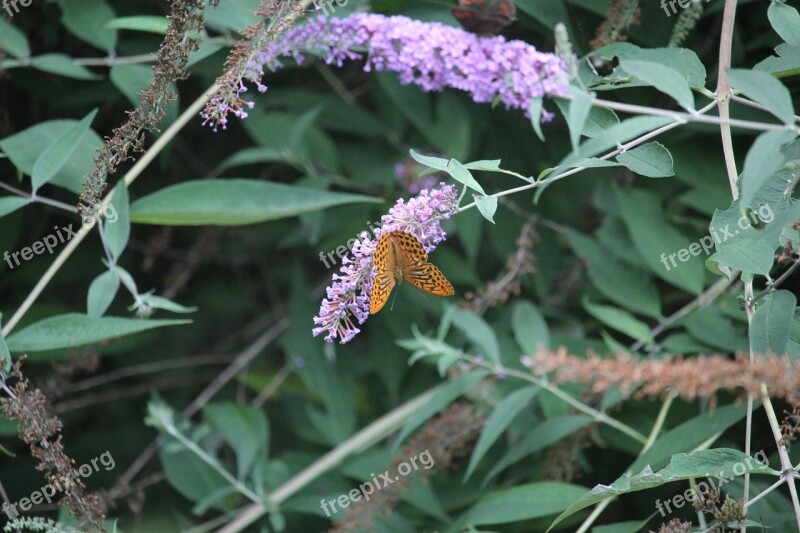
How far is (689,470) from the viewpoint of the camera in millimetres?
1042

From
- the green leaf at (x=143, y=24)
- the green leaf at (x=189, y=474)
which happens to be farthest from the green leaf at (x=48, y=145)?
the green leaf at (x=189, y=474)

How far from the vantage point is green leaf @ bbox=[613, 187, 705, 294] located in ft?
5.31

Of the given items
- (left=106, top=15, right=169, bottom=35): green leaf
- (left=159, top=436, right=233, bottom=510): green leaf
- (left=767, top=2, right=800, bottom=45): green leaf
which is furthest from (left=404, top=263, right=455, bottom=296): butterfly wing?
(left=159, top=436, right=233, bottom=510): green leaf

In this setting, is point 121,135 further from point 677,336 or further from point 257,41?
point 677,336

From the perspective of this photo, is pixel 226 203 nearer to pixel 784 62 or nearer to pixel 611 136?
pixel 611 136

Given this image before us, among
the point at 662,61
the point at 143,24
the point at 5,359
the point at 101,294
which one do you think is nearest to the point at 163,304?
the point at 101,294

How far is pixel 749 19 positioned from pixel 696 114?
947mm

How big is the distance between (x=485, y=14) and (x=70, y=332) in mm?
942

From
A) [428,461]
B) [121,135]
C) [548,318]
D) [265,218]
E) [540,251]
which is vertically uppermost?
[121,135]

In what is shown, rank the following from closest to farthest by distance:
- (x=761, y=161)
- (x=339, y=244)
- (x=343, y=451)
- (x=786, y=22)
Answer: (x=761, y=161), (x=786, y=22), (x=343, y=451), (x=339, y=244)

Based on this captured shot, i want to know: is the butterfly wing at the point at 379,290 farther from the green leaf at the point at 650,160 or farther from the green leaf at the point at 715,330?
the green leaf at the point at 715,330

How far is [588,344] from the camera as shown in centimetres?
170

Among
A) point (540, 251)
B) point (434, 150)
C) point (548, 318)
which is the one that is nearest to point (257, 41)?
point (434, 150)

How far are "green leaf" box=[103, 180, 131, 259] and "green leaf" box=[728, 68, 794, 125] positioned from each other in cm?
103
